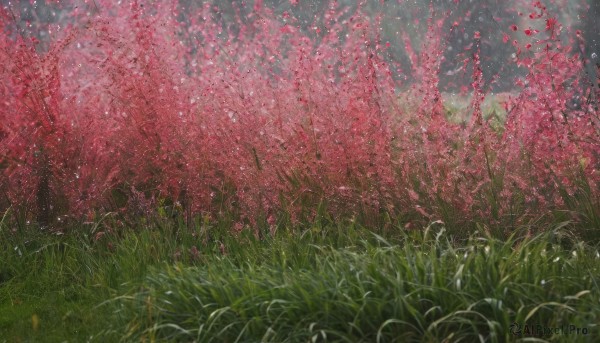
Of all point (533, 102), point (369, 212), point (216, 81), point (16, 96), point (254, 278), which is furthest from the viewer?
point (216, 81)

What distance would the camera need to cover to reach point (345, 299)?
3.49 meters

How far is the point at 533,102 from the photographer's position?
5254 millimetres

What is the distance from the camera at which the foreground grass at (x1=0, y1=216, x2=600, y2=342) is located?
3336 millimetres

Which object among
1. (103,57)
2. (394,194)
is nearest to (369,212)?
(394,194)

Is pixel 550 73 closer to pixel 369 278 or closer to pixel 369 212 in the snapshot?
pixel 369 212

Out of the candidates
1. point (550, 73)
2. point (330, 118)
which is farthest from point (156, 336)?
point (550, 73)

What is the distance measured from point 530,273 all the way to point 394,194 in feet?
4.70

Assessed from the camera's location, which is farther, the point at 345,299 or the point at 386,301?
the point at 345,299

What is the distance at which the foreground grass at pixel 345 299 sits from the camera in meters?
3.34

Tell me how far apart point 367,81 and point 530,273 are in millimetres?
2144

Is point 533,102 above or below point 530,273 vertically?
above

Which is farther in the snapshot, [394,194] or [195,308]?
[394,194]

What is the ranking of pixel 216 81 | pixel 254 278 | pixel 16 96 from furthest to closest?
pixel 216 81 < pixel 16 96 < pixel 254 278

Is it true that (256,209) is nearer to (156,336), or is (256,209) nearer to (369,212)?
(369,212)
